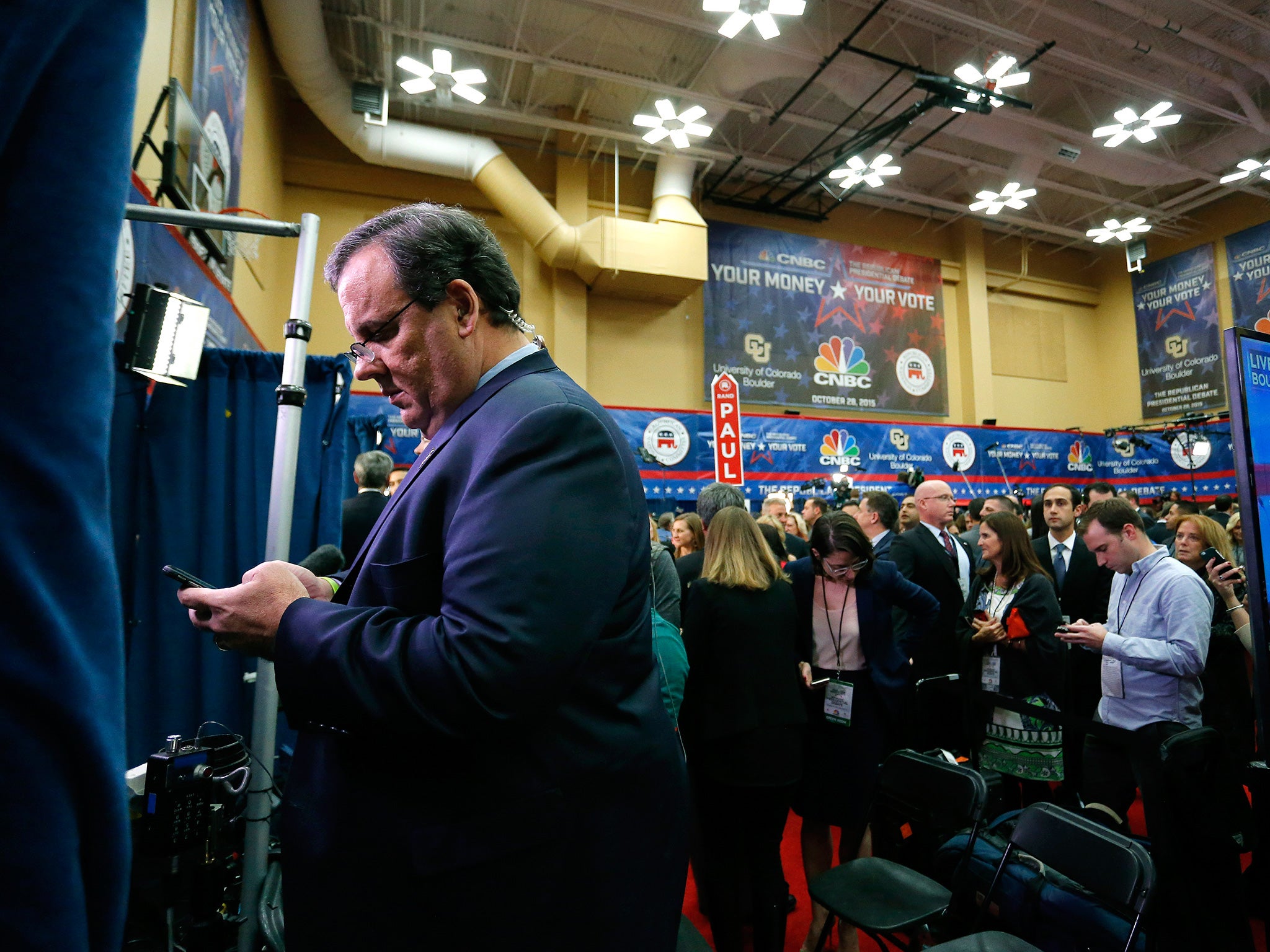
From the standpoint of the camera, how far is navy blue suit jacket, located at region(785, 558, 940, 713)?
2771 millimetres

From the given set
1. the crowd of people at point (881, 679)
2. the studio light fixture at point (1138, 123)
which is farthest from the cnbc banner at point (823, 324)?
the crowd of people at point (881, 679)

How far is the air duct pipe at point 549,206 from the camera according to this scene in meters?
8.27

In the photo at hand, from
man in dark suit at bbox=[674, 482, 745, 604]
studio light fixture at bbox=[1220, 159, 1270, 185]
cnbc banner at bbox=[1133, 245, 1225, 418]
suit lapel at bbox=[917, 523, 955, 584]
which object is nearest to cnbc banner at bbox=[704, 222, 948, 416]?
studio light fixture at bbox=[1220, 159, 1270, 185]

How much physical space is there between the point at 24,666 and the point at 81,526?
53mm

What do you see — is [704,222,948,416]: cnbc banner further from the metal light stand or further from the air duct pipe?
the metal light stand

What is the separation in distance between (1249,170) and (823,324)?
6.38 metres

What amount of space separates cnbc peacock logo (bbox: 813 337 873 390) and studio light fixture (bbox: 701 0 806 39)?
5221mm

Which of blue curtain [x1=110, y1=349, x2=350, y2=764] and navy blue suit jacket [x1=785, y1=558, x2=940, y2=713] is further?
navy blue suit jacket [x1=785, y1=558, x2=940, y2=713]

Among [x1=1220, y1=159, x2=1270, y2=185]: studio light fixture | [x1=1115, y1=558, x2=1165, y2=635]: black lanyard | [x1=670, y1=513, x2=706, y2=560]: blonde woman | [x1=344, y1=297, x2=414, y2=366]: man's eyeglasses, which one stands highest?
[x1=1220, y1=159, x2=1270, y2=185]: studio light fixture

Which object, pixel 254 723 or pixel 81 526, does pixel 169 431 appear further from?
pixel 81 526

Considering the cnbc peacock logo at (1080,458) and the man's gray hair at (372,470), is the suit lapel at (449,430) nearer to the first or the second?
the man's gray hair at (372,470)

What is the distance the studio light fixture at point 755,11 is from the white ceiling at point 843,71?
1.29 metres

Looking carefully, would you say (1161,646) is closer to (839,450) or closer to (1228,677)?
(1228,677)

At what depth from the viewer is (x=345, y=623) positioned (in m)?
0.86
